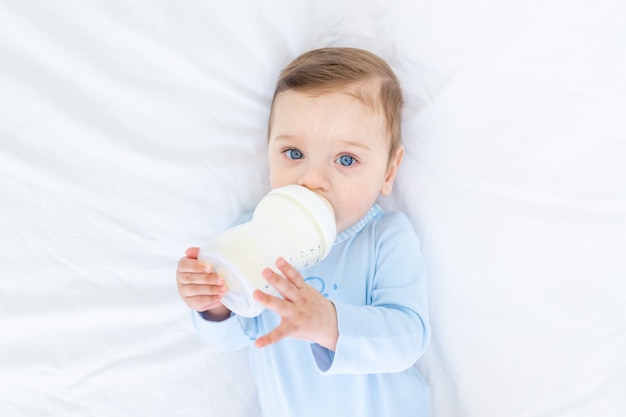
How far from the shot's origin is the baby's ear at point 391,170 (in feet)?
4.25

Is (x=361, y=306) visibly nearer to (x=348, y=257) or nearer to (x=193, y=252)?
(x=348, y=257)

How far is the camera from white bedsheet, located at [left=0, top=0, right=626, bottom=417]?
1190 mm

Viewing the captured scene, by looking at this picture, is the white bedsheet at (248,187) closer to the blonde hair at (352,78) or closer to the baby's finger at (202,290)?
the blonde hair at (352,78)

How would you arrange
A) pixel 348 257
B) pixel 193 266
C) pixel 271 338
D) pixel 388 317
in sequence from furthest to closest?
1. pixel 348 257
2. pixel 388 317
3. pixel 193 266
4. pixel 271 338

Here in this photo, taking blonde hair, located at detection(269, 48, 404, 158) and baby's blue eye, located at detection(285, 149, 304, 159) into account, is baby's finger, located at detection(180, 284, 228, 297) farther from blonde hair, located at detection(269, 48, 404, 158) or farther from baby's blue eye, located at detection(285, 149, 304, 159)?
blonde hair, located at detection(269, 48, 404, 158)

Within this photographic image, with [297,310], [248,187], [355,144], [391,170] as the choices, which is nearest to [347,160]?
[355,144]

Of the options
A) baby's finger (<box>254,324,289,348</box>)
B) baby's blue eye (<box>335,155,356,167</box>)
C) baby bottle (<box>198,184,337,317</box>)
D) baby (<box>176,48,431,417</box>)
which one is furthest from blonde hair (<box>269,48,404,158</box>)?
baby's finger (<box>254,324,289,348</box>)

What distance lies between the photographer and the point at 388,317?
113 centimetres

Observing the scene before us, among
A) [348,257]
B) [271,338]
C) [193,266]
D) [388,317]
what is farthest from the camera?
[348,257]

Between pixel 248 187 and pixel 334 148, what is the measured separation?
0.26 metres

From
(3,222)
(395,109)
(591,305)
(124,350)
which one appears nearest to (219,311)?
(124,350)

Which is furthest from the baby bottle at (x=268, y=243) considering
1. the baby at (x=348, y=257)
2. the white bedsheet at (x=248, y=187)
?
the white bedsheet at (x=248, y=187)

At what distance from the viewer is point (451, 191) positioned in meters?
1.30

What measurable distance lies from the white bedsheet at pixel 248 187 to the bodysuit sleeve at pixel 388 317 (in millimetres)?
95
